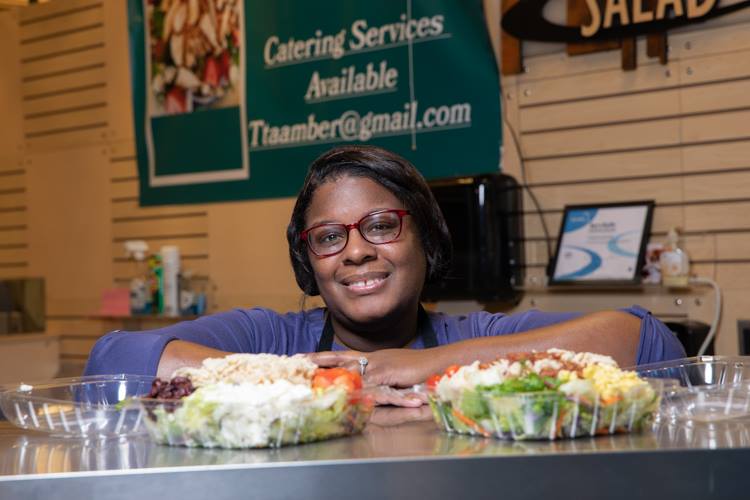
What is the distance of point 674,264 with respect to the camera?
4344mm

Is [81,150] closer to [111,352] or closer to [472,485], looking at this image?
[111,352]

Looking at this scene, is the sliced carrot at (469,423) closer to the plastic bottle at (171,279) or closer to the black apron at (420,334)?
the black apron at (420,334)

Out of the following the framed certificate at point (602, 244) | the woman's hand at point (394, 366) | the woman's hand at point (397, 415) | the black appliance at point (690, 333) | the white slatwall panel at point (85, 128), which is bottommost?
the black appliance at point (690, 333)

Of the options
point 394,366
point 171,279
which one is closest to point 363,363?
point 394,366

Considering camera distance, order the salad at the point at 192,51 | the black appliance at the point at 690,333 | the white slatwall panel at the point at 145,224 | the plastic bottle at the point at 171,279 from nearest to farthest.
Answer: the black appliance at the point at 690,333
the salad at the point at 192,51
the plastic bottle at the point at 171,279
the white slatwall panel at the point at 145,224

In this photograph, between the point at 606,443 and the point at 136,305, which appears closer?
the point at 606,443

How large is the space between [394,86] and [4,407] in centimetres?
396

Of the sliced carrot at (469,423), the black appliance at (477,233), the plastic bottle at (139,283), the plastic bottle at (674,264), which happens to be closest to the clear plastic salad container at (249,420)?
the sliced carrot at (469,423)

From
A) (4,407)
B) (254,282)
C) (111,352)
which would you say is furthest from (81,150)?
(4,407)

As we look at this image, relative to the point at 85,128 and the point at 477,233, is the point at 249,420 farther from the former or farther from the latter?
the point at 85,128

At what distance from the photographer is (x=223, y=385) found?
1.39 meters

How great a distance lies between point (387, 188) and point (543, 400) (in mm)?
1224

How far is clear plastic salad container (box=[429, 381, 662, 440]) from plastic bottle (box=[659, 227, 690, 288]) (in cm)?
307

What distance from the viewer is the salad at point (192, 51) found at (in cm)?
621
